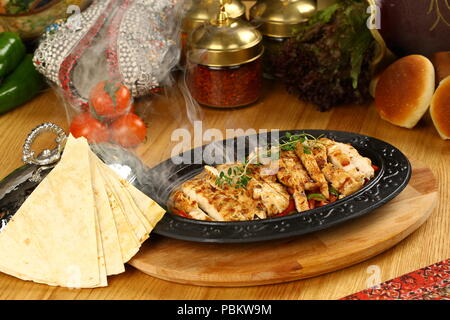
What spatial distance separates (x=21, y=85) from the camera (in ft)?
13.9

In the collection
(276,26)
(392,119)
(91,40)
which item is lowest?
(392,119)

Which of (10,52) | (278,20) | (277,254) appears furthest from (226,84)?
(277,254)

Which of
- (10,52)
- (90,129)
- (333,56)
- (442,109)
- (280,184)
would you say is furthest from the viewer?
(10,52)

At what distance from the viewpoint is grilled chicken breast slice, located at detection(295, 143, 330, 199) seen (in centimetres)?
287

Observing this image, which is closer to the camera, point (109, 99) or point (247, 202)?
point (247, 202)

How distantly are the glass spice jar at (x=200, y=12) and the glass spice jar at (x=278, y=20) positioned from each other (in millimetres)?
128

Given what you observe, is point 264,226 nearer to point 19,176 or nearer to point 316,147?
point 316,147

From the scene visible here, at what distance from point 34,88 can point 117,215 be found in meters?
1.93

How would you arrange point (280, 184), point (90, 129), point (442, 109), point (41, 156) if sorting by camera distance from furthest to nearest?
point (90, 129) < point (442, 109) < point (41, 156) < point (280, 184)

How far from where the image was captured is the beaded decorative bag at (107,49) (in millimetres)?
3912

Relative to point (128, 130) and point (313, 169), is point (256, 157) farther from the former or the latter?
point (128, 130)

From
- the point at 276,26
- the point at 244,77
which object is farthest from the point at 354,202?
the point at 276,26

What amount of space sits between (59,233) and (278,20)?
2.10 metres

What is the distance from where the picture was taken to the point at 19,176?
10.1 ft
